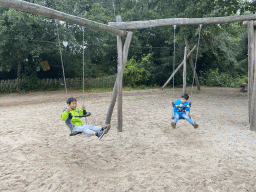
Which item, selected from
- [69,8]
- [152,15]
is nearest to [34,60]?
[69,8]

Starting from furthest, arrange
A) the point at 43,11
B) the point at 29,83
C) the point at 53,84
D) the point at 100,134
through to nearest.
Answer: the point at 53,84, the point at 29,83, the point at 100,134, the point at 43,11

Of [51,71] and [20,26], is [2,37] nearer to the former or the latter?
[20,26]

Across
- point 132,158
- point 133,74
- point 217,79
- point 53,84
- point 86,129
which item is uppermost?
point 133,74

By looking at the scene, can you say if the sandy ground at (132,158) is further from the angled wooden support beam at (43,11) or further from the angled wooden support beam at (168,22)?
the angled wooden support beam at (168,22)

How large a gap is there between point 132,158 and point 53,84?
12.5 m

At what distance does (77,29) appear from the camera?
45.3 feet

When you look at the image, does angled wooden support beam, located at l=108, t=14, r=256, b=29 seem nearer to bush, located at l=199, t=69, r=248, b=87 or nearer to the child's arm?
the child's arm

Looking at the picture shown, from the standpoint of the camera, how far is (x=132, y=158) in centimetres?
379

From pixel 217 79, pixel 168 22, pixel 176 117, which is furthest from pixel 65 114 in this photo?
pixel 217 79

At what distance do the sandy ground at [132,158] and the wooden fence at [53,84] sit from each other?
27.0 ft

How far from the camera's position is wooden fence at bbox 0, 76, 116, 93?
13102 mm

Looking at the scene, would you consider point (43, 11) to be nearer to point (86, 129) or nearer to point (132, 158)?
point (86, 129)

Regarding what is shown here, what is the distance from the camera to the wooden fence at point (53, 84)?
13.1m

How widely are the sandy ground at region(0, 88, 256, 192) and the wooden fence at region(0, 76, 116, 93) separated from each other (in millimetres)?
8216
